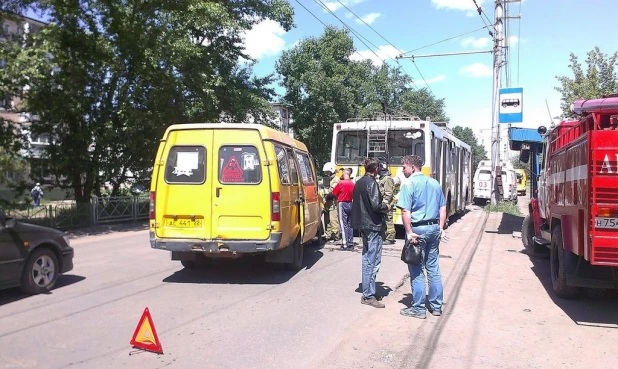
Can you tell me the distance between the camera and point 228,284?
299 inches

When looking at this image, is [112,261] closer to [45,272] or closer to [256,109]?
[45,272]

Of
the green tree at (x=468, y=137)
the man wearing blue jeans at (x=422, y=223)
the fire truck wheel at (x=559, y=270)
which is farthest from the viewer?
the green tree at (x=468, y=137)

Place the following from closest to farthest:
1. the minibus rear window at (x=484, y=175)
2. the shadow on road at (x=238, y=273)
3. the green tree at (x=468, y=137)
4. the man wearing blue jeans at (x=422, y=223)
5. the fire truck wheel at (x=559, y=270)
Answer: the man wearing blue jeans at (x=422, y=223)
the fire truck wheel at (x=559, y=270)
the shadow on road at (x=238, y=273)
the minibus rear window at (x=484, y=175)
the green tree at (x=468, y=137)

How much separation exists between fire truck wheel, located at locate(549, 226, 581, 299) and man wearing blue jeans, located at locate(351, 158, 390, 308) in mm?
2411

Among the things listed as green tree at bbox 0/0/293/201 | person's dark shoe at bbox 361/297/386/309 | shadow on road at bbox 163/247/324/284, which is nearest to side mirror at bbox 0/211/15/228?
shadow on road at bbox 163/247/324/284

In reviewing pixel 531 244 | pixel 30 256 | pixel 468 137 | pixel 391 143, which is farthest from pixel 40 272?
pixel 468 137

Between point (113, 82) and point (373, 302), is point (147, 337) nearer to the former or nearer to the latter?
point (373, 302)

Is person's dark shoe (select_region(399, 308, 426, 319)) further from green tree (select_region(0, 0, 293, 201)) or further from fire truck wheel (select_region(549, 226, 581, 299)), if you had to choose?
green tree (select_region(0, 0, 293, 201))

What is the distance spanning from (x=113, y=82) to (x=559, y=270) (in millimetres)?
15128

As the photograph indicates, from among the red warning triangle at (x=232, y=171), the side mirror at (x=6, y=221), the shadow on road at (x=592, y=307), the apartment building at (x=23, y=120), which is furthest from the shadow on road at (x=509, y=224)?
the apartment building at (x=23, y=120)

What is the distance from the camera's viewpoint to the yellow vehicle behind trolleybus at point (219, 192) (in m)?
7.29

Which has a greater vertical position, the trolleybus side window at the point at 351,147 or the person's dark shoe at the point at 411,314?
the trolleybus side window at the point at 351,147

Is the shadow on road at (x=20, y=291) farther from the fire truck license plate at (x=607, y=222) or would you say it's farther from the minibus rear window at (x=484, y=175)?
the minibus rear window at (x=484, y=175)

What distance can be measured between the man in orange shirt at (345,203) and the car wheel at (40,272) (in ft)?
18.6
